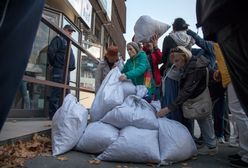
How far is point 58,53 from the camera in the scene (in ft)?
19.0

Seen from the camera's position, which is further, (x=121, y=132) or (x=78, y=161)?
(x=121, y=132)

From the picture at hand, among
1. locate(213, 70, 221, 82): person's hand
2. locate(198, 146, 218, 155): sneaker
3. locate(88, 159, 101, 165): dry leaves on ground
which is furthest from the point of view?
locate(213, 70, 221, 82): person's hand

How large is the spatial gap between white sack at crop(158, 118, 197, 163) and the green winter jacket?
0.82 meters

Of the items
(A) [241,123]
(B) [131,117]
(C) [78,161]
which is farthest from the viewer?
(B) [131,117]

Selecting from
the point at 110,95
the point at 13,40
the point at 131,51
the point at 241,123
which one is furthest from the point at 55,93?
the point at 13,40

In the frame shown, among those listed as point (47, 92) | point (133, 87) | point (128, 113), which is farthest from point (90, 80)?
point (128, 113)

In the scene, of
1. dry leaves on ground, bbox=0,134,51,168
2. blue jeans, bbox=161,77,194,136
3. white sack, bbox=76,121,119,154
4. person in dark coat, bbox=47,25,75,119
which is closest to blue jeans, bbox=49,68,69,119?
person in dark coat, bbox=47,25,75,119

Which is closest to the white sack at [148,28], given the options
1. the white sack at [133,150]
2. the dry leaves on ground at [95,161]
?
the white sack at [133,150]

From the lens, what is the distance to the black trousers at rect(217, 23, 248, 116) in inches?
40.3

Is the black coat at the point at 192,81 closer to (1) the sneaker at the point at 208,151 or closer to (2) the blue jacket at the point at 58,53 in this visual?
(1) the sneaker at the point at 208,151

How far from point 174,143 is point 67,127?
1.07m

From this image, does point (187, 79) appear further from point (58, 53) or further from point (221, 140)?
point (58, 53)

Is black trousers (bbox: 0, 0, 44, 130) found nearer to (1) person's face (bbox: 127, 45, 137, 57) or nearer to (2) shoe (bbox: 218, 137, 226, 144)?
(1) person's face (bbox: 127, 45, 137, 57)

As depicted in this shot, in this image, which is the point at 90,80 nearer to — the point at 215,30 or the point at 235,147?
the point at 235,147
